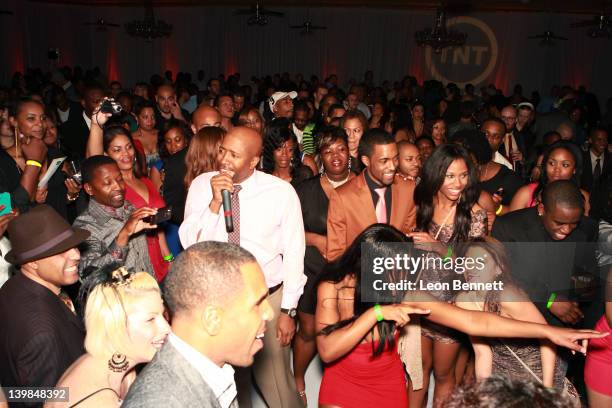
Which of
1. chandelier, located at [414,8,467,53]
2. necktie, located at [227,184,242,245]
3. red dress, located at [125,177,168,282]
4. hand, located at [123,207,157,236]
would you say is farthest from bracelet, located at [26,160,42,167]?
chandelier, located at [414,8,467,53]

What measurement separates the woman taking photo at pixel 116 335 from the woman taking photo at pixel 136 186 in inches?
52.2

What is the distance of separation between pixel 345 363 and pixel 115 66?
660 inches

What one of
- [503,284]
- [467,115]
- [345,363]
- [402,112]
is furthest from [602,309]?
[402,112]

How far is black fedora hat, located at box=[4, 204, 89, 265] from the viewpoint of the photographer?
2070 mm

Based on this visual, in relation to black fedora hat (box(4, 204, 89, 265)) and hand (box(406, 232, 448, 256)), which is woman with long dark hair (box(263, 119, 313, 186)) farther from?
black fedora hat (box(4, 204, 89, 265))

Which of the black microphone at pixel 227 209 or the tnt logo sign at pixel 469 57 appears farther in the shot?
the tnt logo sign at pixel 469 57

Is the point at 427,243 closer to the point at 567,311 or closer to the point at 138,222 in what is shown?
the point at 567,311

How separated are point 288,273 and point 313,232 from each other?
0.64m

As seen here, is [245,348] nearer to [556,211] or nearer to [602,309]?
[556,211]

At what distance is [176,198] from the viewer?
3.68m

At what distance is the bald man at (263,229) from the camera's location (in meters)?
2.73

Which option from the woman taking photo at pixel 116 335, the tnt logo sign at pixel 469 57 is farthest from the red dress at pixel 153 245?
the tnt logo sign at pixel 469 57

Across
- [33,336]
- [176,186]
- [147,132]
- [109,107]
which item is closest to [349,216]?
[176,186]

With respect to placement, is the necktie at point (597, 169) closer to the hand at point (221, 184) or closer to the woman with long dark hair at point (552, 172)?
the woman with long dark hair at point (552, 172)
